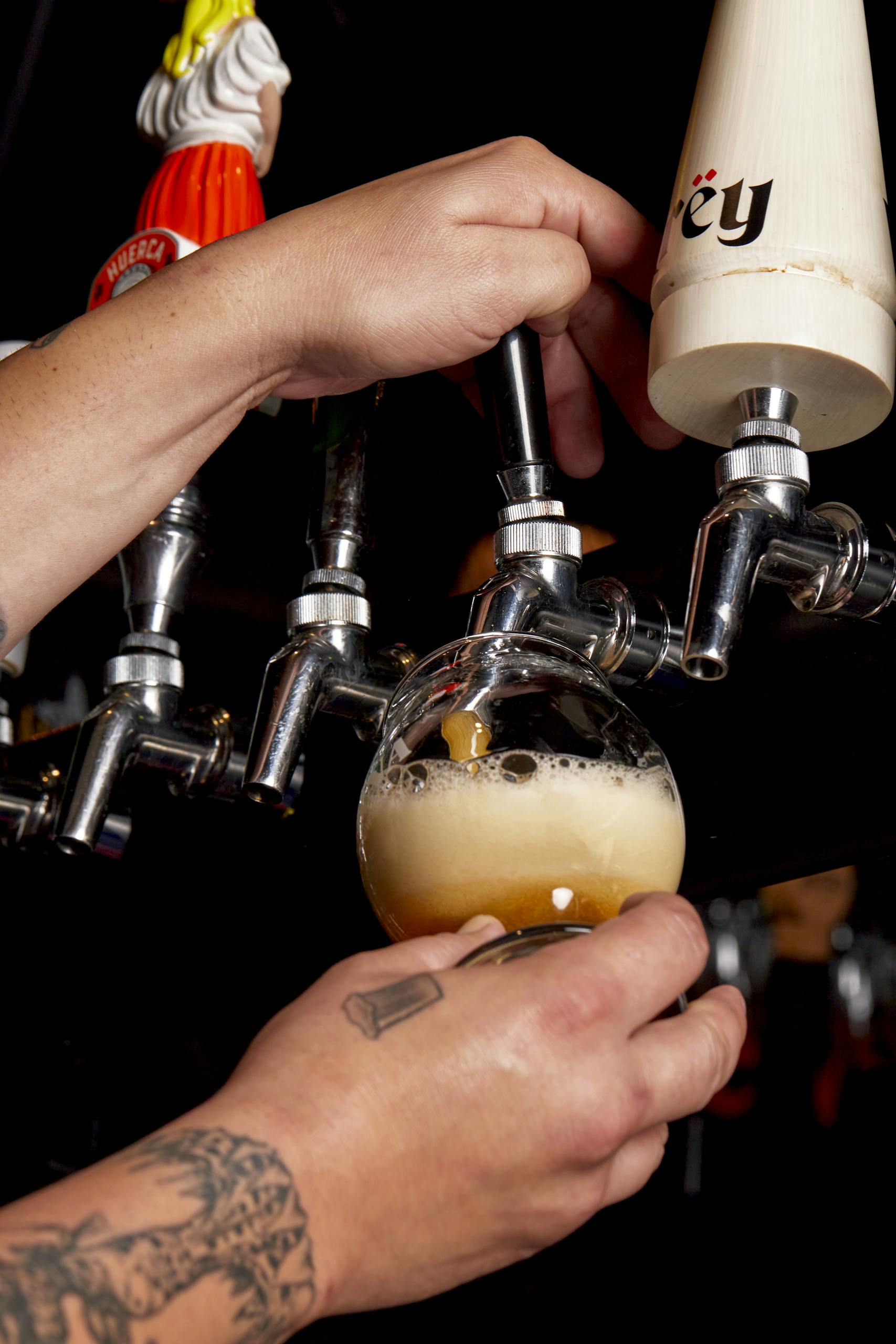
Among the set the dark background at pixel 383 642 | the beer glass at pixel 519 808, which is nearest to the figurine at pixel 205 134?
the dark background at pixel 383 642

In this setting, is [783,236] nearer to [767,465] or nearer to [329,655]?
[767,465]

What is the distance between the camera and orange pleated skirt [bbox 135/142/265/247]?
50.1 inches

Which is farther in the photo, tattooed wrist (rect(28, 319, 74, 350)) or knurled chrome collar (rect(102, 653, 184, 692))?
knurled chrome collar (rect(102, 653, 184, 692))

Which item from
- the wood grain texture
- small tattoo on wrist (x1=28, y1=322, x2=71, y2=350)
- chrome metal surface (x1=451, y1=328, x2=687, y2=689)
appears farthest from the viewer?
small tattoo on wrist (x1=28, y1=322, x2=71, y2=350)

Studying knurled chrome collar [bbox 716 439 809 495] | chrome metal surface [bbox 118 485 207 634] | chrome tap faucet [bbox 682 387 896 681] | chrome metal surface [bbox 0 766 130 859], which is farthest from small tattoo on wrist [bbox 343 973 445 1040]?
chrome metal surface [bbox 0 766 130 859]

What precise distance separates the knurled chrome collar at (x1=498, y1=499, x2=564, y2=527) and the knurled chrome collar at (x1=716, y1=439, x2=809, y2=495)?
0.15m

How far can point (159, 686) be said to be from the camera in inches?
49.6

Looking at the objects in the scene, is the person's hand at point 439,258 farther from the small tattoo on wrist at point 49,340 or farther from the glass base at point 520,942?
the glass base at point 520,942

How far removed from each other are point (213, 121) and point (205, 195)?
119 mm

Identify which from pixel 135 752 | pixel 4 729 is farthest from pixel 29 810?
pixel 135 752

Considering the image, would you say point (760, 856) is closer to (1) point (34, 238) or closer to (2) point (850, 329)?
(2) point (850, 329)

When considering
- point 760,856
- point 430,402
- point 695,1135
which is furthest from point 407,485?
point 695,1135

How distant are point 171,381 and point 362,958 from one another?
54 cm

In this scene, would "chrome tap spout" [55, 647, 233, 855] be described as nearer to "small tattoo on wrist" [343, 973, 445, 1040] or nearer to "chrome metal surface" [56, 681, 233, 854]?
"chrome metal surface" [56, 681, 233, 854]
